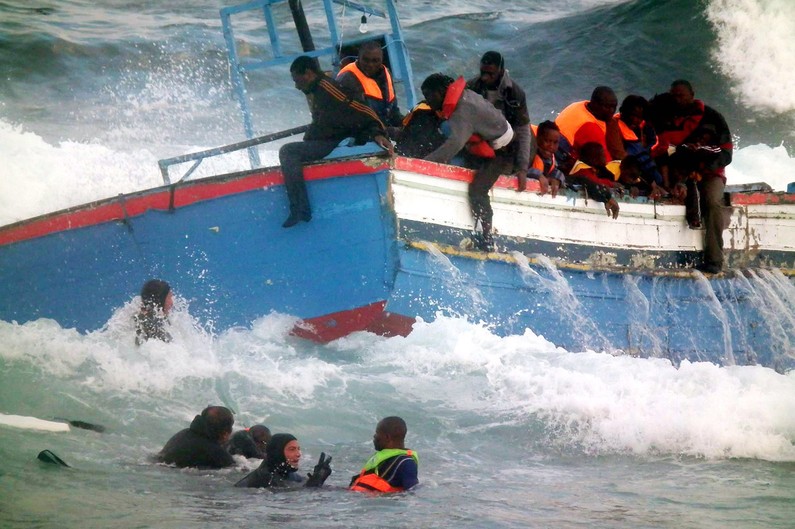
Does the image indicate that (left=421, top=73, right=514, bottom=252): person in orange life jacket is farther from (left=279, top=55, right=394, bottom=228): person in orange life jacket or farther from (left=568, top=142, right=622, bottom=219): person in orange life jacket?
(left=568, top=142, right=622, bottom=219): person in orange life jacket

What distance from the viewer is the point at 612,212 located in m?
9.31

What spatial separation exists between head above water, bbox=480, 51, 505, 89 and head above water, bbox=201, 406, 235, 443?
156 inches

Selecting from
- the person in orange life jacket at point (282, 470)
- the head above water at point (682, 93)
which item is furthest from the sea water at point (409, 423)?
the head above water at point (682, 93)

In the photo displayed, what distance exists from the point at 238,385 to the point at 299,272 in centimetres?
103

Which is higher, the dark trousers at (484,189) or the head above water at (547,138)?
the head above water at (547,138)

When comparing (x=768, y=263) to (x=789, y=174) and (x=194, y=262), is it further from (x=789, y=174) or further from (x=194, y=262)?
(x=789, y=174)

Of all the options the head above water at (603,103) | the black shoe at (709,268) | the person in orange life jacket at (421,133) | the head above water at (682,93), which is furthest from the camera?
the black shoe at (709,268)

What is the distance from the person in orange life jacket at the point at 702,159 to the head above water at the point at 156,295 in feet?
17.1

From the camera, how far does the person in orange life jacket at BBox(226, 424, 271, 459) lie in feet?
21.7

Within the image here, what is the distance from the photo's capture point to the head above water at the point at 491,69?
28.2 ft

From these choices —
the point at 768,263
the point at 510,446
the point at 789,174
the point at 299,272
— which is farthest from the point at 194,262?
the point at 789,174

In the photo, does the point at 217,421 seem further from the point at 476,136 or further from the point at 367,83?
the point at 367,83

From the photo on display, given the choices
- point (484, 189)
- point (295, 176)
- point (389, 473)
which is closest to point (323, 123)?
point (295, 176)

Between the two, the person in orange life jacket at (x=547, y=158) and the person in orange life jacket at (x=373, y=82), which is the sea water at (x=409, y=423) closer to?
the person in orange life jacket at (x=547, y=158)
